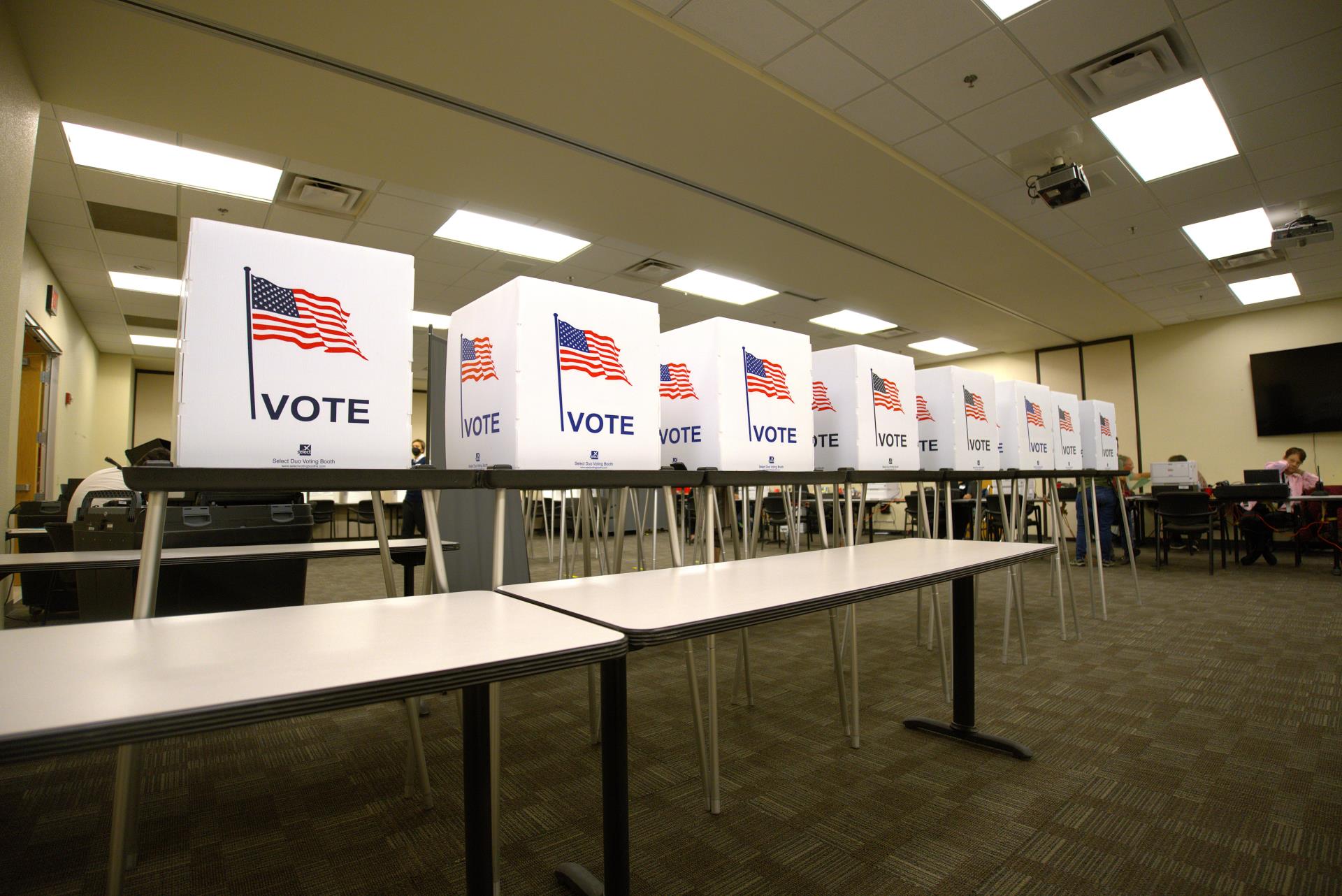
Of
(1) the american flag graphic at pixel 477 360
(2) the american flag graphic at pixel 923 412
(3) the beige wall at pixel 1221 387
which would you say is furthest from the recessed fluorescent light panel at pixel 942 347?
(1) the american flag graphic at pixel 477 360

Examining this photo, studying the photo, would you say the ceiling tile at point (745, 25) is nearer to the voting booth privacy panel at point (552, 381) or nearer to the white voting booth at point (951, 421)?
the white voting booth at point (951, 421)

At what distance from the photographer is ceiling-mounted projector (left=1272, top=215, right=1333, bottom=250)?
4801 millimetres

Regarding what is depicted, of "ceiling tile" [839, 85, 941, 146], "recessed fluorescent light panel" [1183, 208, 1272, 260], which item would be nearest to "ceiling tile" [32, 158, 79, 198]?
"ceiling tile" [839, 85, 941, 146]

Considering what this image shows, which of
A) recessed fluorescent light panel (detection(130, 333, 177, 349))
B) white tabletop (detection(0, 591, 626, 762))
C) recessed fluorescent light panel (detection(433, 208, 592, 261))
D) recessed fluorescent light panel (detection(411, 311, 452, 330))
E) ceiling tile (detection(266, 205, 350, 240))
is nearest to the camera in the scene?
white tabletop (detection(0, 591, 626, 762))

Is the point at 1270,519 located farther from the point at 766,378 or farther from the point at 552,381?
the point at 552,381

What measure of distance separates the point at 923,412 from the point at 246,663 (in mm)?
2753

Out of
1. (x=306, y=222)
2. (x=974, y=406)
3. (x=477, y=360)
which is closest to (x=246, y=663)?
(x=477, y=360)

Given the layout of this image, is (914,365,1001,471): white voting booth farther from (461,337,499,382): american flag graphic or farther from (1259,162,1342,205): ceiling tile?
(1259,162,1342,205): ceiling tile

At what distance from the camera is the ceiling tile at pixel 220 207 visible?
434cm

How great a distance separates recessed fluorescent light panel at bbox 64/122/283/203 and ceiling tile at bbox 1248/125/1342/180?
624cm

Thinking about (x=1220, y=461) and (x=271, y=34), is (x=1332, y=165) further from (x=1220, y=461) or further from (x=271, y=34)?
(x=271, y=34)

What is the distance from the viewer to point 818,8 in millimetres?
2779

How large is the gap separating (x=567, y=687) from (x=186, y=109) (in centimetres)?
344

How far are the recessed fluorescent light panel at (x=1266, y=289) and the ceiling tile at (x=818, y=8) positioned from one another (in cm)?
618
